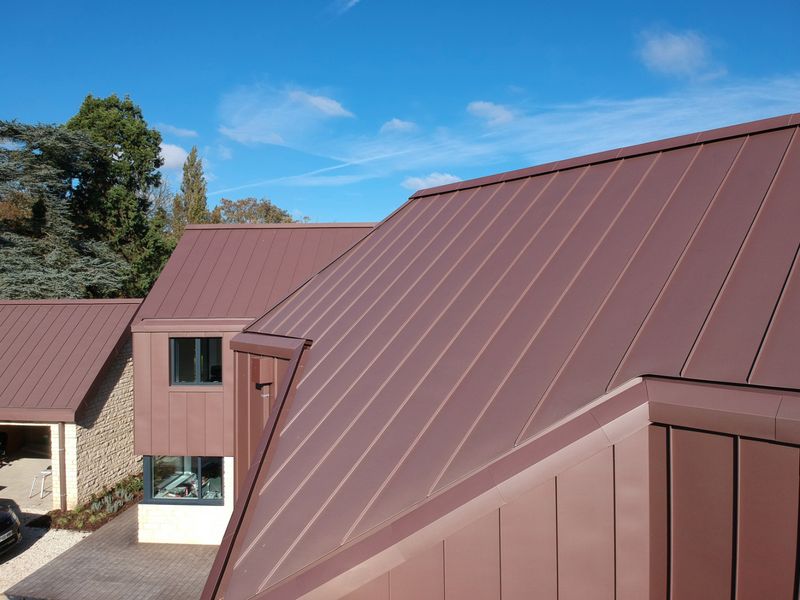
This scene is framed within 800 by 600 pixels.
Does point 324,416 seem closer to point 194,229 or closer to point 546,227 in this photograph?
point 546,227

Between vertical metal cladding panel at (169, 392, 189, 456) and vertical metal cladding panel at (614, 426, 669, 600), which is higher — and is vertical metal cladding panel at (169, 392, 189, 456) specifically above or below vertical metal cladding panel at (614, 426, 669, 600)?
below

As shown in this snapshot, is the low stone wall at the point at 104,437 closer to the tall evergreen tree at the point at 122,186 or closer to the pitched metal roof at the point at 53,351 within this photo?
the pitched metal roof at the point at 53,351

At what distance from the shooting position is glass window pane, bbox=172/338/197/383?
1347cm

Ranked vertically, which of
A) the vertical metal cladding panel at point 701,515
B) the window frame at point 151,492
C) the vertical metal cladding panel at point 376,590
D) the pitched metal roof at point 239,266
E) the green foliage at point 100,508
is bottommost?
the green foliage at point 100,508

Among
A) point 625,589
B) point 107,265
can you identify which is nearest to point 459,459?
point 625,589

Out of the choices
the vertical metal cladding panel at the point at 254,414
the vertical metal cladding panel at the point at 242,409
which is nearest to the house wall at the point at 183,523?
the vertical metal cladding panel at the point at 242,409

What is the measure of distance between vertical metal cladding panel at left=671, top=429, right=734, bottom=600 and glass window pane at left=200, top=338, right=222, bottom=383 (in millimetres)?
12043

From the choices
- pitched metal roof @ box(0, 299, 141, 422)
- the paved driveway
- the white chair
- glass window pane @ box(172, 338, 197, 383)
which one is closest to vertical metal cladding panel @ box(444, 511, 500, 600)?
the paved driveway

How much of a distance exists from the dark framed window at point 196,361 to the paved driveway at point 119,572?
3892mm

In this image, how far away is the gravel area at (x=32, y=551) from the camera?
1171 cm

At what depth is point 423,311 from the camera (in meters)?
5.77

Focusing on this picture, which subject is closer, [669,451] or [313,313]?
[669,451]

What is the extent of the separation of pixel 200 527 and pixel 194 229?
320 inches

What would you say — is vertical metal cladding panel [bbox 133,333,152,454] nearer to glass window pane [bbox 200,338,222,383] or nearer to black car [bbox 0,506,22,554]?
glass window pane [bbox 200,338,222,383]
